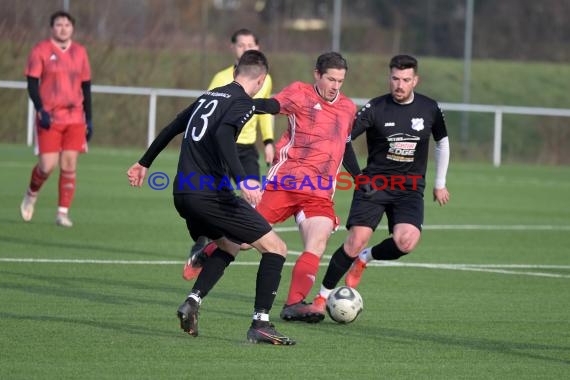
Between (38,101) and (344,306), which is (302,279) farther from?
(38,101)

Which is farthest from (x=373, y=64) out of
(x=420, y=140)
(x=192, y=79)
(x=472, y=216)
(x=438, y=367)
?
(x=438, y=367)

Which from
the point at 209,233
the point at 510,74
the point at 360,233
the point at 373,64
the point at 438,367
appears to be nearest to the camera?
the point at 438,367

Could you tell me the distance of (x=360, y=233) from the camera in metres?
9.23

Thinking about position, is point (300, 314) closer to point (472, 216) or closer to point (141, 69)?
point (472, 216)

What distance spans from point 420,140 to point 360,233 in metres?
0.90

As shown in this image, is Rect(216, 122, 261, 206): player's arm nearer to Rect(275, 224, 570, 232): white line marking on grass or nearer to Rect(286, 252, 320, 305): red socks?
Rect(286, 252, 320, 305): red socks

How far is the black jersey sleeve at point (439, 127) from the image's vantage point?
9523mm

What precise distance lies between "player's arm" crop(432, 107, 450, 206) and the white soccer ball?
1410 millimetres

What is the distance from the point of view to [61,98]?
13.7 meters

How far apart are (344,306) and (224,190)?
140 centimetres

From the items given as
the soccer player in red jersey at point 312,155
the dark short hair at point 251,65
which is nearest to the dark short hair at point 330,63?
the soccer player in red jersey at point 312,155

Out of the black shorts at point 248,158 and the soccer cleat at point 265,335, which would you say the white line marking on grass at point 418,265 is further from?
the soccer cleat at point 265,335

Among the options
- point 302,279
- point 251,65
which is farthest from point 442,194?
point 251,65

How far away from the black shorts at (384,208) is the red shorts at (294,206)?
1.34 ft
